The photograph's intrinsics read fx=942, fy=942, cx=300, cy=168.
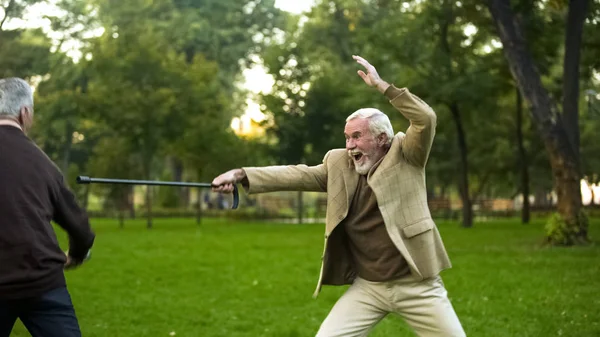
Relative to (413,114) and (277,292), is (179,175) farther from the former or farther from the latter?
(413,114)

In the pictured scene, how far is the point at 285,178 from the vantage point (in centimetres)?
598

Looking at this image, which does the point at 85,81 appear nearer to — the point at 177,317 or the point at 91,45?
the point at 91,45

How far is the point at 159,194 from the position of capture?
5903 centimetres

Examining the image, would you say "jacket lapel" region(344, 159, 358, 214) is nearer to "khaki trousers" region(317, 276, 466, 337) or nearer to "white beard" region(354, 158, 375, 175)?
"white beard" region(354, 158, 375, 175)

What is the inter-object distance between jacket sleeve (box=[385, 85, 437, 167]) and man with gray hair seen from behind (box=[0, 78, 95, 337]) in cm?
194

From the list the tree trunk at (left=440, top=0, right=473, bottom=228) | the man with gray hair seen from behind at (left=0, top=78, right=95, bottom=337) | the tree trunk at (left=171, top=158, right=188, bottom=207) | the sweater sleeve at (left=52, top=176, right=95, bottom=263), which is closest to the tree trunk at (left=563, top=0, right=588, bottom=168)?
the tree trunk at (left=440, top=0, right=473, bottom=228)

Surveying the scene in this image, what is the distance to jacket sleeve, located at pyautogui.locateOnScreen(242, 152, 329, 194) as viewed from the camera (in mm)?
5914

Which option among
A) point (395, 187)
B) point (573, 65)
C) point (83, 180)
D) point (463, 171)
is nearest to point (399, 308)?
point (395, 187)

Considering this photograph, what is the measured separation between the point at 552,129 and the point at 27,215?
60.8 feet

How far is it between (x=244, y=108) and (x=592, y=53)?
4056cm

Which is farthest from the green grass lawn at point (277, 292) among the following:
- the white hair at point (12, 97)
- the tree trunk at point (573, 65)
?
the white hair at point (12, 97)

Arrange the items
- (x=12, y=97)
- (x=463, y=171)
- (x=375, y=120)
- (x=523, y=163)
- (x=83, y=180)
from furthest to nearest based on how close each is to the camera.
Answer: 1. (x=523, y=163)
2. (x=463, y=171)
3. (x=375, y=120)
4. (x=83, y=180)
5. (x=12, y=97)

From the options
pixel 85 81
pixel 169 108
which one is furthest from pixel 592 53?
pixel 85 81

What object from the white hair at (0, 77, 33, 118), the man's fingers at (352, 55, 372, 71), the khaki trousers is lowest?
the khaki trousers
